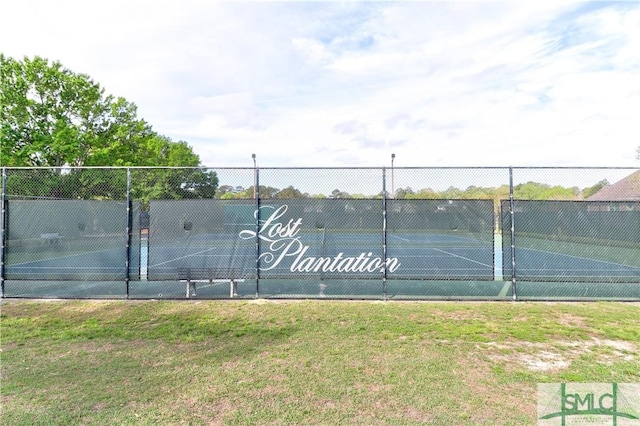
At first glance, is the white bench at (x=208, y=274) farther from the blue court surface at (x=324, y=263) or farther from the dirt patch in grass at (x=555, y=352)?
the dirt patch in grass at (x=555, y=352)

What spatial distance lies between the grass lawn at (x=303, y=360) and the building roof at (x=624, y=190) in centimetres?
1805

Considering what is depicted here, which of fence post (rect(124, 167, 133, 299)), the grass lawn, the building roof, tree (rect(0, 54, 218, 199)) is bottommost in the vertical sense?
the grass lawn

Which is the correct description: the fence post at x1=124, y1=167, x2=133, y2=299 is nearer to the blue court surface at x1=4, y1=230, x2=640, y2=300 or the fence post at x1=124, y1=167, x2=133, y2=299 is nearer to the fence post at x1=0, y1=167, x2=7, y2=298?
the blue court surface at x1=4, y1=230, x2=640, y2=300

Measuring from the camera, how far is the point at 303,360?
3.84m

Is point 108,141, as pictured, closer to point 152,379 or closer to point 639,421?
point 152,379

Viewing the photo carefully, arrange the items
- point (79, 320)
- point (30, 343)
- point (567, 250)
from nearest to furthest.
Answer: point (30, 343), point (79, 320), point (567, 250)

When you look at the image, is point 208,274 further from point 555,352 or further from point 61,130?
point 61,130

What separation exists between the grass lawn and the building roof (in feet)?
59.2

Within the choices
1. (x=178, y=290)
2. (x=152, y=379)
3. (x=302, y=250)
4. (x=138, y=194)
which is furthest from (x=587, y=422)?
(x=138, y=194)

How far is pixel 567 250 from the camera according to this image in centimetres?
736

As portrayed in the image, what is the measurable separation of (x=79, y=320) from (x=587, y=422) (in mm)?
6276

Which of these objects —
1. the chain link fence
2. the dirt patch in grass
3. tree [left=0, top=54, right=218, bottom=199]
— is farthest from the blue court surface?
tree [left=0, top=54, right=218, bottom=199]

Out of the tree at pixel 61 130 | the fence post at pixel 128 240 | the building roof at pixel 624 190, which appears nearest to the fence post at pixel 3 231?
the fence post at pixel 128 240

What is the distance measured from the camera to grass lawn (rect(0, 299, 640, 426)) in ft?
9.41
